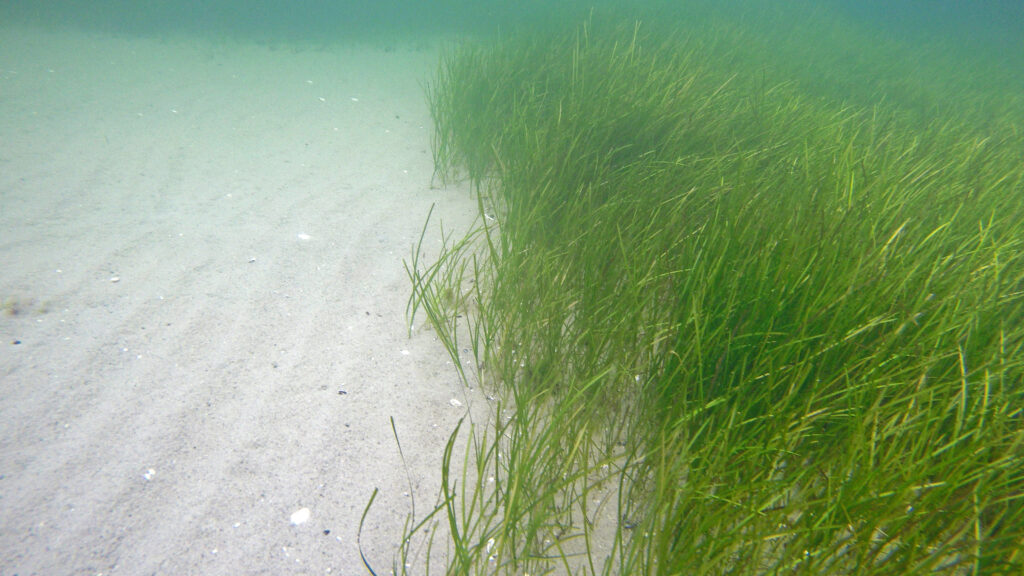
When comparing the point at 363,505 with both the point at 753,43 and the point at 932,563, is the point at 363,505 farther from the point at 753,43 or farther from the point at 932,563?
the point at 753,43

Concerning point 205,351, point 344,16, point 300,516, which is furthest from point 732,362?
point 344,16

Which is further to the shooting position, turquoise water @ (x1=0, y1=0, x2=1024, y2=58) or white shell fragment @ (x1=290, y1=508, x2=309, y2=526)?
turquoise water @ (x1=0, y1=0, x2=1024, y2=58)

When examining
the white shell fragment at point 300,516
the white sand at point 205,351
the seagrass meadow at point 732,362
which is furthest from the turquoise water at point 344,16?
the white shell fragment at point 300,516

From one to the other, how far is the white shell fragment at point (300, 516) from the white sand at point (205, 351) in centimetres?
2

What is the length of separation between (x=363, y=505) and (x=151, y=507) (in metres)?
0.74

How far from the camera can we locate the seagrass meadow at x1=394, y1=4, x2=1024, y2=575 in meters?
1.27

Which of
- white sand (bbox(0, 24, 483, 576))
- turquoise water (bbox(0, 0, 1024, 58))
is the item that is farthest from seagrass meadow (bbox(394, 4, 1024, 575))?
turquoise water (bbox(0, 0, 1024, 58))

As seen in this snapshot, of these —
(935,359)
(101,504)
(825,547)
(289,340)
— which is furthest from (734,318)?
(101,504)

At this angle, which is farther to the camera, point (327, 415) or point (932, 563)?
point (327, 415)

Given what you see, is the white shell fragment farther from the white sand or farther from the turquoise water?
the turquoise water

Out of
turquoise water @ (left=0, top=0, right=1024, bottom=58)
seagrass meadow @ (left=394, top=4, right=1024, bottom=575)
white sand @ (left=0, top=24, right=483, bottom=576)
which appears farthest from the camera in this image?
turquoise water @ (left=0, top=0, right=1024, bottom=58)

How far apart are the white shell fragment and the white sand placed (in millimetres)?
18

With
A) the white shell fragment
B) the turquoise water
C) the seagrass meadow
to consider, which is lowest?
the white shell fragment

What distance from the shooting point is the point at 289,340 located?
2.43m
